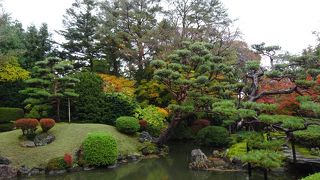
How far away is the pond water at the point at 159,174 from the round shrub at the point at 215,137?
3.61 metres

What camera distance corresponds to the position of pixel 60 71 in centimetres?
1795

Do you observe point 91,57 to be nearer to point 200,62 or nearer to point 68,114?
point 68,114

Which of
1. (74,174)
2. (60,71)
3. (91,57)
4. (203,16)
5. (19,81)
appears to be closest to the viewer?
(74,174)

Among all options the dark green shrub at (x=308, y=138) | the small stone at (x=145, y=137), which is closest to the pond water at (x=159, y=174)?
the dark green shrub at (x=308, y=138)

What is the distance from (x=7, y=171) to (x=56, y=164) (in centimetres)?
185

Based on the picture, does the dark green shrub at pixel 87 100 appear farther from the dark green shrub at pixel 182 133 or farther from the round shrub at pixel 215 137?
the dark green shrub at pixel 182 133

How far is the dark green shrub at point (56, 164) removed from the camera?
44.1 feet

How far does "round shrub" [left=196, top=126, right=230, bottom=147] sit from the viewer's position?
18.6 meters

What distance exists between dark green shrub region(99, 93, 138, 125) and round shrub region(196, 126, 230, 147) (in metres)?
4.52

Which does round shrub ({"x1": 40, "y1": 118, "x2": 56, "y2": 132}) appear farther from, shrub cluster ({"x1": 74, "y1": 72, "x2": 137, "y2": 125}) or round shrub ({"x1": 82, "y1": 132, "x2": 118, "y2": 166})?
shrub cluster ({"x1": 74, "y1": 72, "x2": 137, "y2": 125})

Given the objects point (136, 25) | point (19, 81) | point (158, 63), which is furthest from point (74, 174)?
point (136, 25)

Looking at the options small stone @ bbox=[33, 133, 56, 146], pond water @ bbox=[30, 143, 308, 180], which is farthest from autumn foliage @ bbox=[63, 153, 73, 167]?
small stone @ bbox=[33, 133, 56, 146]

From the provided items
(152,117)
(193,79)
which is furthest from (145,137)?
(193,79)

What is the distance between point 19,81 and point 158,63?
12.2 meters
